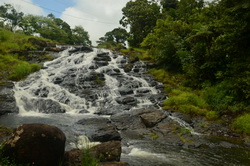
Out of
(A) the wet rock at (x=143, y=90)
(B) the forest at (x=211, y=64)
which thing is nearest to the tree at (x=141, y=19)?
(B) the forest at (x=211, y=64)

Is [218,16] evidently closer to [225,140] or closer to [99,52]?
[225,140]

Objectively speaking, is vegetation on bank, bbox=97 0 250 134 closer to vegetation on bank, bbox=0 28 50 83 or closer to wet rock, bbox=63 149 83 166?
wet rock, bbox=63 149 83 166

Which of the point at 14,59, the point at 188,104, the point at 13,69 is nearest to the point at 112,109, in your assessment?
the point at 188,104

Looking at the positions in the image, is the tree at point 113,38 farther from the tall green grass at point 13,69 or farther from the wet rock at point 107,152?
the wet rock at point 107,152

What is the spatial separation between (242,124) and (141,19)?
3156 centimetres

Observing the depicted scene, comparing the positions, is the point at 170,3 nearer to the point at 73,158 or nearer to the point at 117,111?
the point at 117,111

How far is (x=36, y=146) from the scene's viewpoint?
5.22 m

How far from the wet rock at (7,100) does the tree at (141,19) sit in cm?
2742

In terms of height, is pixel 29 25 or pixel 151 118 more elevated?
pixel 29 25

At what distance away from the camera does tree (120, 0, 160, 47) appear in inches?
1558

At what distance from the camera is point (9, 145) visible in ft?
17.1

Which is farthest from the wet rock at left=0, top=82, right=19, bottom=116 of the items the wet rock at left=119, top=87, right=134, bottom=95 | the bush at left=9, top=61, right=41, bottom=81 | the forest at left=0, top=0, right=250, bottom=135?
the forest at left=0, top=0, right=250, bottom=135

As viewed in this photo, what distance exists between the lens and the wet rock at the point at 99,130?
9344 mm

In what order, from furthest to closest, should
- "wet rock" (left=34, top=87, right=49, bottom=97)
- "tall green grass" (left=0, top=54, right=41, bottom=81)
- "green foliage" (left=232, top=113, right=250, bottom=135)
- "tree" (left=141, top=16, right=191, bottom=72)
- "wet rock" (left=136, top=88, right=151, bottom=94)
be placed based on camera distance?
"tree" (left=141, top=16, right=191, bottom=72) → "tall green grass" (left=0, top=54, right=41, bottom=81) → "wet rock" (left=136, top=88, right=151, bottom=94) → "wet rock" (left=34, top=87, right=49, bottom=97) → "green foliage" (left=232, top=113, right=250, bottom=135)
